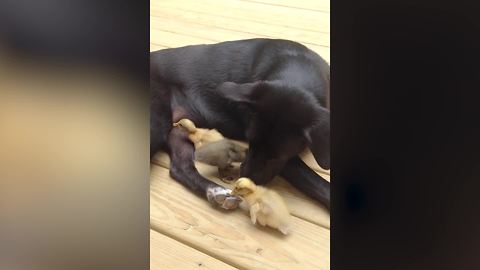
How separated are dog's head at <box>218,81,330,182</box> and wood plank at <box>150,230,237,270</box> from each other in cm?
14

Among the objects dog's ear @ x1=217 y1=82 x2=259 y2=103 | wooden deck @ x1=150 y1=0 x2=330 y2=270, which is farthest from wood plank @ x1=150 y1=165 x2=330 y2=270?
dog's ear @ x1=217 y1=82 x2=259 y2=103

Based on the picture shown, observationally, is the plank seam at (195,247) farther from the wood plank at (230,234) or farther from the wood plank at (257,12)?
the wood plank at (257,12)

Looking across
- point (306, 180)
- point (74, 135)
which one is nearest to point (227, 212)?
→ point (306, 180)

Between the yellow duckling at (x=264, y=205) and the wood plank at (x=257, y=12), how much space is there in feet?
0.79

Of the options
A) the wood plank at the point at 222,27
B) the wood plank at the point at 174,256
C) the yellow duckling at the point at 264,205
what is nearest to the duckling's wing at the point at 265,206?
the yellow duckling at the point at 264,205

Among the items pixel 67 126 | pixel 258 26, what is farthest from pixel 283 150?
pixel 67 126

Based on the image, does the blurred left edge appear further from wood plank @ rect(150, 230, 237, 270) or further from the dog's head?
the dog's head

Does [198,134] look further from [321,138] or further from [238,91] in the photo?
[321,138]

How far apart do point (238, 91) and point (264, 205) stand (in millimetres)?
180

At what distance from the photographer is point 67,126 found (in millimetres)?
897

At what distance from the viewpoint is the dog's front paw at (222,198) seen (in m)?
0.86

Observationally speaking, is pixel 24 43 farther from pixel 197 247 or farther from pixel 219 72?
pixel 197 247

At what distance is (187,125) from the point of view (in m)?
0.90
